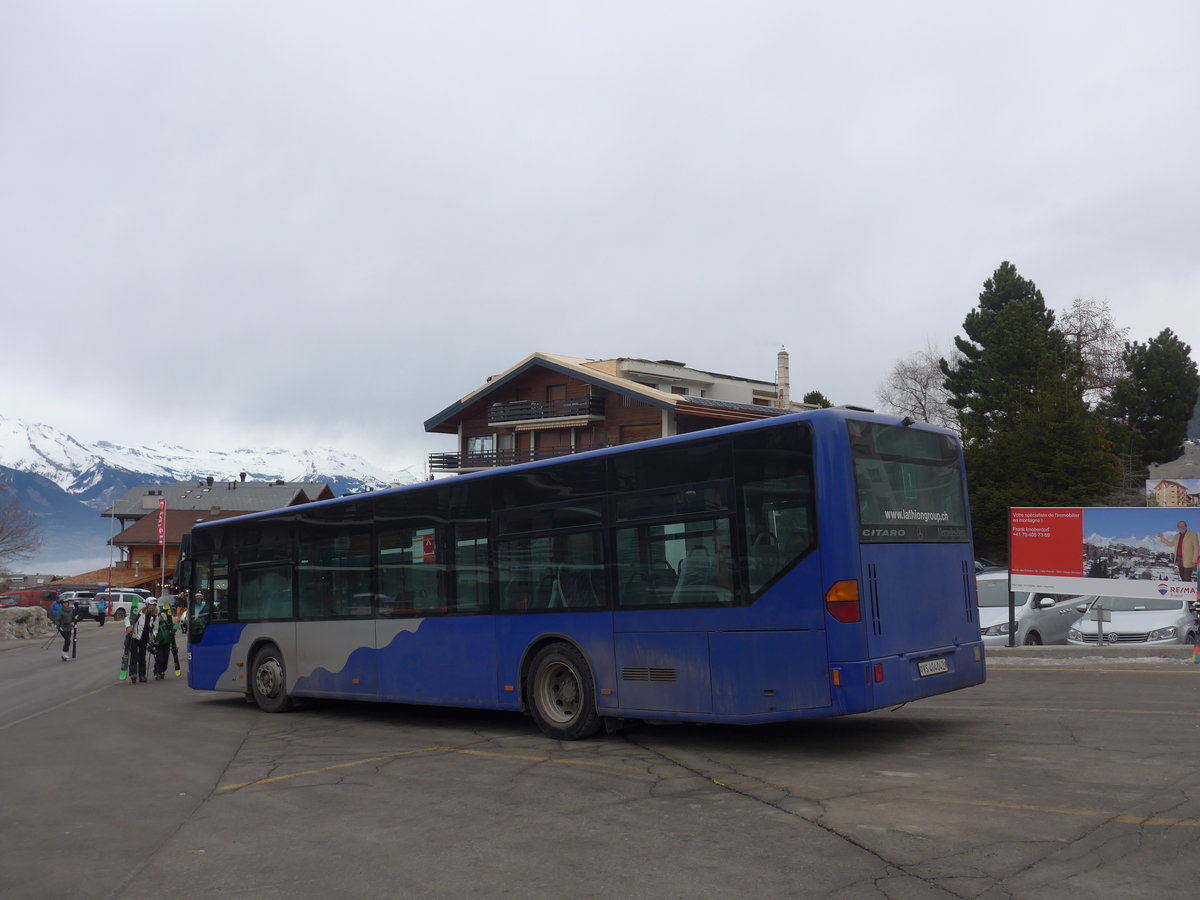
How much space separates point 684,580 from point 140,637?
53.6ft

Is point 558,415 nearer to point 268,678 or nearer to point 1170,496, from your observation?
point 1170,496

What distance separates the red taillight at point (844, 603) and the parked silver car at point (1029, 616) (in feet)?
40.0

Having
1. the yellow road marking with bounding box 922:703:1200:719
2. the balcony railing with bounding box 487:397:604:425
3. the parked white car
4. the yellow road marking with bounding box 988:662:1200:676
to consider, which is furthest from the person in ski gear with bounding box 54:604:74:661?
the parked white car

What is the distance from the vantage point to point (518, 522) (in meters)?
12.0

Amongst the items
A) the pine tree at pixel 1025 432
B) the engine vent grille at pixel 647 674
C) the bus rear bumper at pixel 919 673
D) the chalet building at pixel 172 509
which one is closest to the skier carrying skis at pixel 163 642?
the engine vent grille at pixel 647 674

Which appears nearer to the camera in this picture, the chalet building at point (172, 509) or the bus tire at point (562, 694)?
the bus tire at point (562, 694)

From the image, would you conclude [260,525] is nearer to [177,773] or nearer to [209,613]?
[209,613]

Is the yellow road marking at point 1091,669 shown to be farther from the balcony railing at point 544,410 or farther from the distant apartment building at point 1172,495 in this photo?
the balcony railing at point 544,410

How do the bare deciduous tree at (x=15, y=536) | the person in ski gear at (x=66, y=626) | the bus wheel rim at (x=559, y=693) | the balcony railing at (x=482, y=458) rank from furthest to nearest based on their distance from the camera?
the bare deciduous tree at (x=15, y=536) → the balcony railing at (x=482, y=458) → the person in ski gear at (x=66, y=626) → the bus wheel rim at (x=559, y=693)

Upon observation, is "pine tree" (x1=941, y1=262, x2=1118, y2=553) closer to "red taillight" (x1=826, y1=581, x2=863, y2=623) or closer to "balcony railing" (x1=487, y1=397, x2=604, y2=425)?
"balcony railing" (x1=487, y1=397, x2=604, y2=425)

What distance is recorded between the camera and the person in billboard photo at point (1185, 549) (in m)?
18.0

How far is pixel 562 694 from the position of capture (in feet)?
38.0

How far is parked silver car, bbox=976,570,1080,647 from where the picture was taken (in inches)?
804

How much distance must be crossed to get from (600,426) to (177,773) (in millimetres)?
50396
